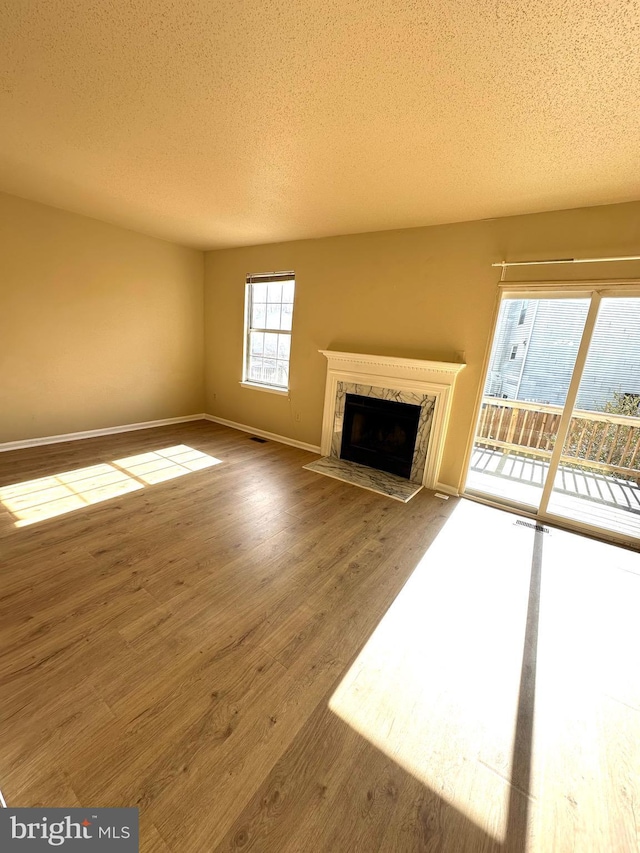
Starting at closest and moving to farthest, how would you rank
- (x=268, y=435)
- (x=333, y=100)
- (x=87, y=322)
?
(x=333, y=100), (x=87, y=322), (x=268, y=435)

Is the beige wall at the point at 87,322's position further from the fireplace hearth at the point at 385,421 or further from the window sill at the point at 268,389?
the fireplace hearth at the point at 385,421

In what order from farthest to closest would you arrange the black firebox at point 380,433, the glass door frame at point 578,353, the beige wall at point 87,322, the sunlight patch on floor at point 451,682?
the black firebox at point 380,433, the beige wall at point 87,322, the glass door frame at point 578,353, the sunlight patch on floor at point 451,682

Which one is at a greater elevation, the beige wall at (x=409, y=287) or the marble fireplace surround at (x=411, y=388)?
the beige wall at (x=409, y=287)

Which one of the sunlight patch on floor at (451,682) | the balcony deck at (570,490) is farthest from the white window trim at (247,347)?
the sunlight patch on floor at (451,682)

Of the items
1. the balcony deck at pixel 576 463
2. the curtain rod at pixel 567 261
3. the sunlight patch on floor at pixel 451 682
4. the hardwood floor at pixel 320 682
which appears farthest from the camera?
the balcony deck at pixel 576 463

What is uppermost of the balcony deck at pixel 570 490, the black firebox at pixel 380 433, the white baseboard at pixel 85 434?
the black firebox at pixel 380 433

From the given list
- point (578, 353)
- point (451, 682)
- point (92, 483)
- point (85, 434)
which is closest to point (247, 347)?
point (85, 434)

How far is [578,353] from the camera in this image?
2.71 m

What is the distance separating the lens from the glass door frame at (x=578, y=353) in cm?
253

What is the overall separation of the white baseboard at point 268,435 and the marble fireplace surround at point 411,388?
511 millimetres

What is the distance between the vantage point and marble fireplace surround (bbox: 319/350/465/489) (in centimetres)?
329

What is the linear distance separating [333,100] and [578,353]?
99.2 inches

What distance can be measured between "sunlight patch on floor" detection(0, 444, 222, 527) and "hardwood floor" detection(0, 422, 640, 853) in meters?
0.21

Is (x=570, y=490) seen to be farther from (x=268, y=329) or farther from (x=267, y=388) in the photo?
(x=268, y=329)
